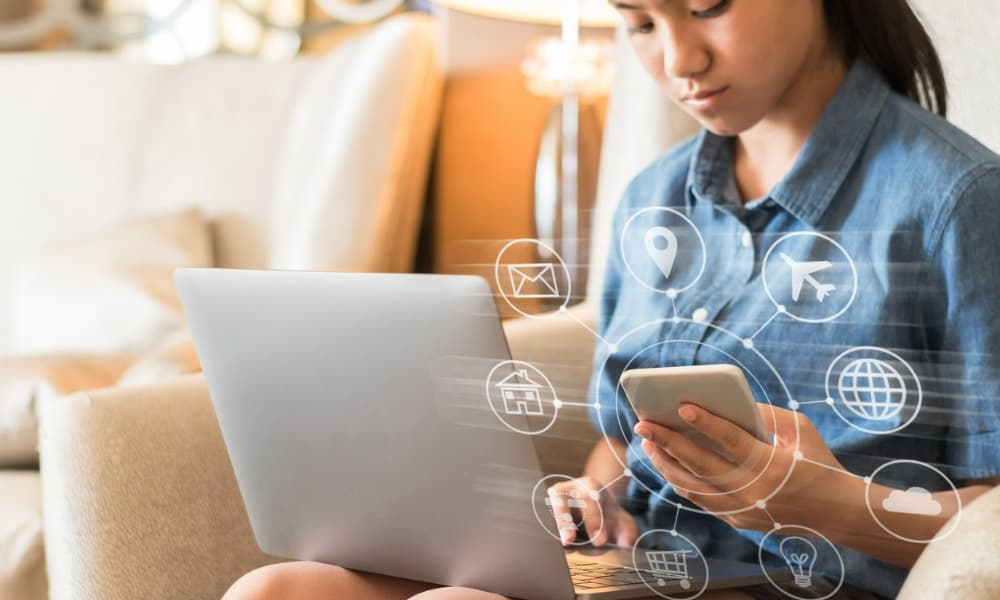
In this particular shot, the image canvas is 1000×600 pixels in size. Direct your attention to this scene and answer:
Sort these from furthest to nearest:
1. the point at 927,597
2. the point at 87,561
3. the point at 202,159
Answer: the point at 202,159, the point at 87,561, the point at 927,597

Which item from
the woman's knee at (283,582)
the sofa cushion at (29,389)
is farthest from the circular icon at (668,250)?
the sofa cushion at (29,389)

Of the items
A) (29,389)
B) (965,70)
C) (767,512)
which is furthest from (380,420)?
(29,389)

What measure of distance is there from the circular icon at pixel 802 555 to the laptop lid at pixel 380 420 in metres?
0.13

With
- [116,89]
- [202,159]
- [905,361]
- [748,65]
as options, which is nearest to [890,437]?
[905,361]

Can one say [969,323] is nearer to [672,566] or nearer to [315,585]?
[672,566]

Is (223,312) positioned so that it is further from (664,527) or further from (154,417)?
(664,527)

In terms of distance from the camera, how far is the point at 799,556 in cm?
59

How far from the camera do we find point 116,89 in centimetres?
172

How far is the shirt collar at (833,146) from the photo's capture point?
2.16ft

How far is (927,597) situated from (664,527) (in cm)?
19

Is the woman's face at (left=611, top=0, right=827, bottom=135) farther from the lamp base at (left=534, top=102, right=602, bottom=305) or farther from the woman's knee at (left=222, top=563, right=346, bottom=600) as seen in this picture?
the lamp base at (left=534, top=102, right=602, bottom=305)

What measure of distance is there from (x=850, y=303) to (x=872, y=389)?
0.16 feet

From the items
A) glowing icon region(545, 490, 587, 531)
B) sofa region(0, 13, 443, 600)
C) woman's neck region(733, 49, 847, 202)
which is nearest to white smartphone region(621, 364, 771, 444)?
glowing icon region(545, 490, 587, 531)

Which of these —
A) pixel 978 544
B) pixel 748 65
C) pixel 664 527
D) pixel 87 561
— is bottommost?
pixel 87 561
